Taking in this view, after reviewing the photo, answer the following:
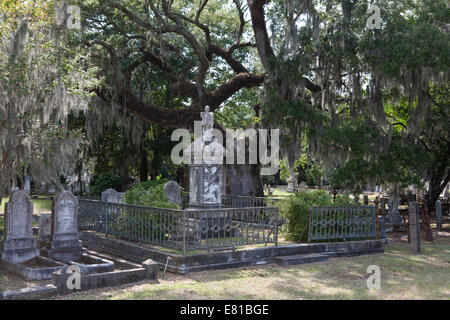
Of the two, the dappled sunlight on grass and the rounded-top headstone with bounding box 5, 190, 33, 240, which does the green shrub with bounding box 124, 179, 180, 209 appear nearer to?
the dappled sunlight on grass

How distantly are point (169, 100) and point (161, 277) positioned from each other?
2006 cm

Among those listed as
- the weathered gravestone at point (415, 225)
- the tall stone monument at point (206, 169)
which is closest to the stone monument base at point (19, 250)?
the tall stone monument at point (206, 169)

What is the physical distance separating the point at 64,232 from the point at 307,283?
6.06 metres

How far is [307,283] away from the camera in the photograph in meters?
8.52

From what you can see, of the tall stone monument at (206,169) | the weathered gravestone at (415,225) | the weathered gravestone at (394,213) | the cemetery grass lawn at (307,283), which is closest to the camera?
the cemetery grass lawn at (307,283)

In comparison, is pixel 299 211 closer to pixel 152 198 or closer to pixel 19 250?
pixel 152 198

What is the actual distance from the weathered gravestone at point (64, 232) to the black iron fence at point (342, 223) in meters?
6.07

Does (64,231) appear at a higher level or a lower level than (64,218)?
lower

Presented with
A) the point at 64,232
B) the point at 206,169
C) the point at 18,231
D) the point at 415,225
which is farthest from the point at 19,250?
the point at 415,225

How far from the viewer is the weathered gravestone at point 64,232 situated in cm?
1057

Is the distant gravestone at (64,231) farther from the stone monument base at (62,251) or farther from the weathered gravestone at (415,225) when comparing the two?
the weathered gravestone at (415,225)

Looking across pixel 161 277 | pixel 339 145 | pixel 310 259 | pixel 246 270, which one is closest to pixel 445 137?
pixel 339 145

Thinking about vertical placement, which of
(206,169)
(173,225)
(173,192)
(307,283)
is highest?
(206,169)

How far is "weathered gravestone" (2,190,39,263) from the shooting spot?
9898 mm
